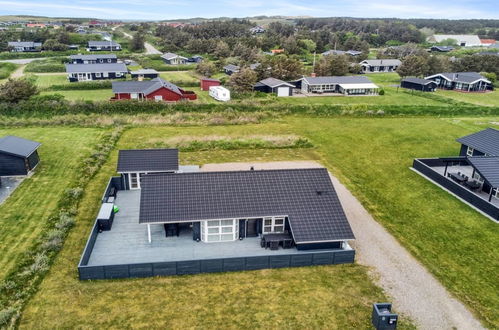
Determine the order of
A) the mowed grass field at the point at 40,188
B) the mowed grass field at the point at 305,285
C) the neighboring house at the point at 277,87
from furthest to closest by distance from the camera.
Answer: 1. the neighboring house at the point at 277,87
2. the mowed grass field at the point at 40,188
3. the mowed grass field at the point at 305,285

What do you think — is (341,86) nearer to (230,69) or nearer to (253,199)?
(230,69)

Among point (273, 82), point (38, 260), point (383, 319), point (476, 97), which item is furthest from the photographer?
point (476, 97)

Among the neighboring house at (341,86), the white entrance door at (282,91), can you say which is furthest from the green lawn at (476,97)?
the white entrance door at (282,91)

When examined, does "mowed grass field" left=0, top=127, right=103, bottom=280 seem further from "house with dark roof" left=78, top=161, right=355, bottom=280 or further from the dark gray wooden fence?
the dark gray wooden fence

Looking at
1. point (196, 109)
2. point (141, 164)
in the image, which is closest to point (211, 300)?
point (141, 164)

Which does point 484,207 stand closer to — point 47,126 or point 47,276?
point 47,276

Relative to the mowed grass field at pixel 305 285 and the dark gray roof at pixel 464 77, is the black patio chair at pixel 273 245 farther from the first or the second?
the dark gray roof at pixel 464 77
